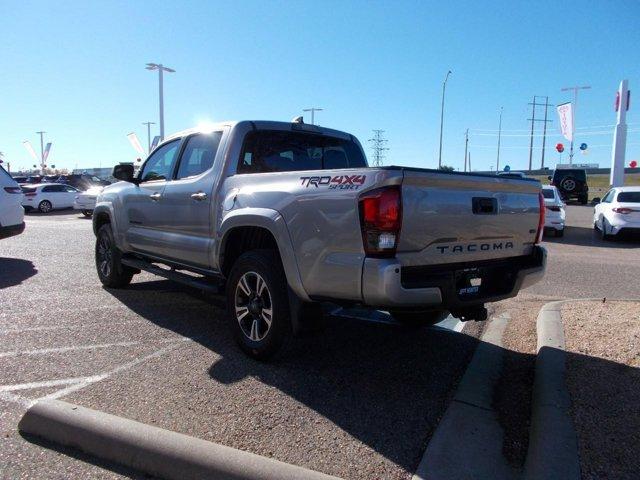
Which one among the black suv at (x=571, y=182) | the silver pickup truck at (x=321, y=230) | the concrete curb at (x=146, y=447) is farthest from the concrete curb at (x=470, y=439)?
the black suv at (x=571, y=182)

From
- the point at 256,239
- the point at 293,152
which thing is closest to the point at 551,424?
the point at 256,239

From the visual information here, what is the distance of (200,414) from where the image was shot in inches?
135

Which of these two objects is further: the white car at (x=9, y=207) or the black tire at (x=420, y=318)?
the white car at (x=9, y=207)

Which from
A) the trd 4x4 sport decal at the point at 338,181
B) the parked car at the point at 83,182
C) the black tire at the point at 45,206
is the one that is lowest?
the black tire at the point at 45,206

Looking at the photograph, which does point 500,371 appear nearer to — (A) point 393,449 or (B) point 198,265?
(A) point 393,449

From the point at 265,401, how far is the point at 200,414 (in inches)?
18.1

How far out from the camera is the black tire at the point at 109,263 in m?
7.05

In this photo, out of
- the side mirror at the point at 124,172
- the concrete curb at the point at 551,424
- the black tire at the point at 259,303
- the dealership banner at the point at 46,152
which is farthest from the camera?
the dealership banner at the point at 46,152

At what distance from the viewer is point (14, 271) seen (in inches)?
337

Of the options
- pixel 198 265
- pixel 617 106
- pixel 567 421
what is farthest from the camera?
pixel 617 106

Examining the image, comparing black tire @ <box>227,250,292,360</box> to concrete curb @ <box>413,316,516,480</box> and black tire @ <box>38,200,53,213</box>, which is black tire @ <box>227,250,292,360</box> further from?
black tire @ <box>38,200,53,213</box>

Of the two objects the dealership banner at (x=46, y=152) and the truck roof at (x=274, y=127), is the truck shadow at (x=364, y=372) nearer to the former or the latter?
the truck roof at (x=274, y=127)

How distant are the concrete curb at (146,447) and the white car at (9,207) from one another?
21.9ft

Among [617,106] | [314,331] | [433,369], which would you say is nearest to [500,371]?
[433,369]
